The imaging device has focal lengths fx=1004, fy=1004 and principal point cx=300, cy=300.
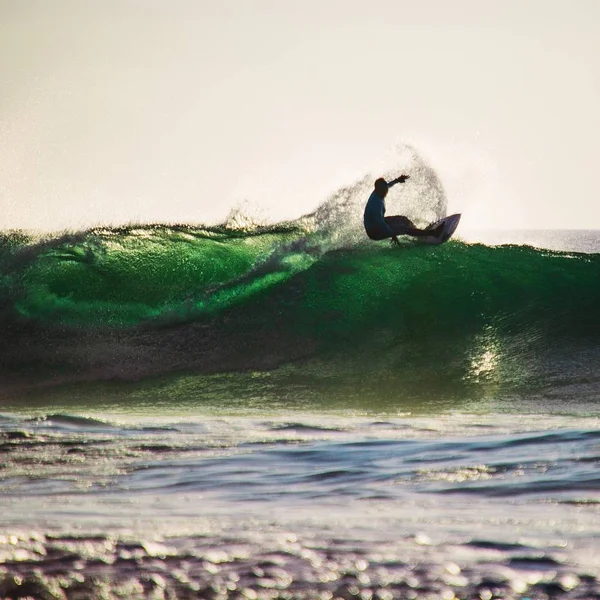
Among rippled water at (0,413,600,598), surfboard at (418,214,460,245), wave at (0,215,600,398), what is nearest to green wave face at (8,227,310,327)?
wave at (0,215,600,398)

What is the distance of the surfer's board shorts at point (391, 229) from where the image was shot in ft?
38.4

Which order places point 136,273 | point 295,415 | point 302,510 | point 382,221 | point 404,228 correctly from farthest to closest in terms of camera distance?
point 136,273
point 404,228
point 382,221
point 295,415
point 302,510

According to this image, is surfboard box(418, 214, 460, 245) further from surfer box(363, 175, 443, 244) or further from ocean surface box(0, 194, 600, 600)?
ocean surface box(0, 194, 600, 600)

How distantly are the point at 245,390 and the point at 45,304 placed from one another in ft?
12.1

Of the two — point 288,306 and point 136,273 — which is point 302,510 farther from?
point 136,273

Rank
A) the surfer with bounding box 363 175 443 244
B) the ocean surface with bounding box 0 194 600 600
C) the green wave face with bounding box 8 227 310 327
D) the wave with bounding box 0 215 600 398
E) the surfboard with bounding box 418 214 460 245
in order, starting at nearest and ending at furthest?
the ocean surface with bounding box 0 194 600 600, the wave with bounding box 0 215 600 398, the surfer with bounding box 363 175 443 244, the green wave face with bounding box 8 227 310 327, the surfboard with bounding box 418 214 460 245

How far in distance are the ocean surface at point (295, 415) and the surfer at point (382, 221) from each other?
693 mm

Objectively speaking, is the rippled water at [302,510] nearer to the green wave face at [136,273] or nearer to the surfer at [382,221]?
the surfer at [382,221]

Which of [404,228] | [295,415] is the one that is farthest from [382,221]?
[295,415]

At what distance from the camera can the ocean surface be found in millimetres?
3594

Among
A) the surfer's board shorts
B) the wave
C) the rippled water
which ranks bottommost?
the rippled water

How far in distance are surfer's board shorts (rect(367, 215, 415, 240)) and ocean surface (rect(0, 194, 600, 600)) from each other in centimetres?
73

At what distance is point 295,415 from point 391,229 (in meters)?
4.12

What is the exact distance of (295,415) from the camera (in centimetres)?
830
